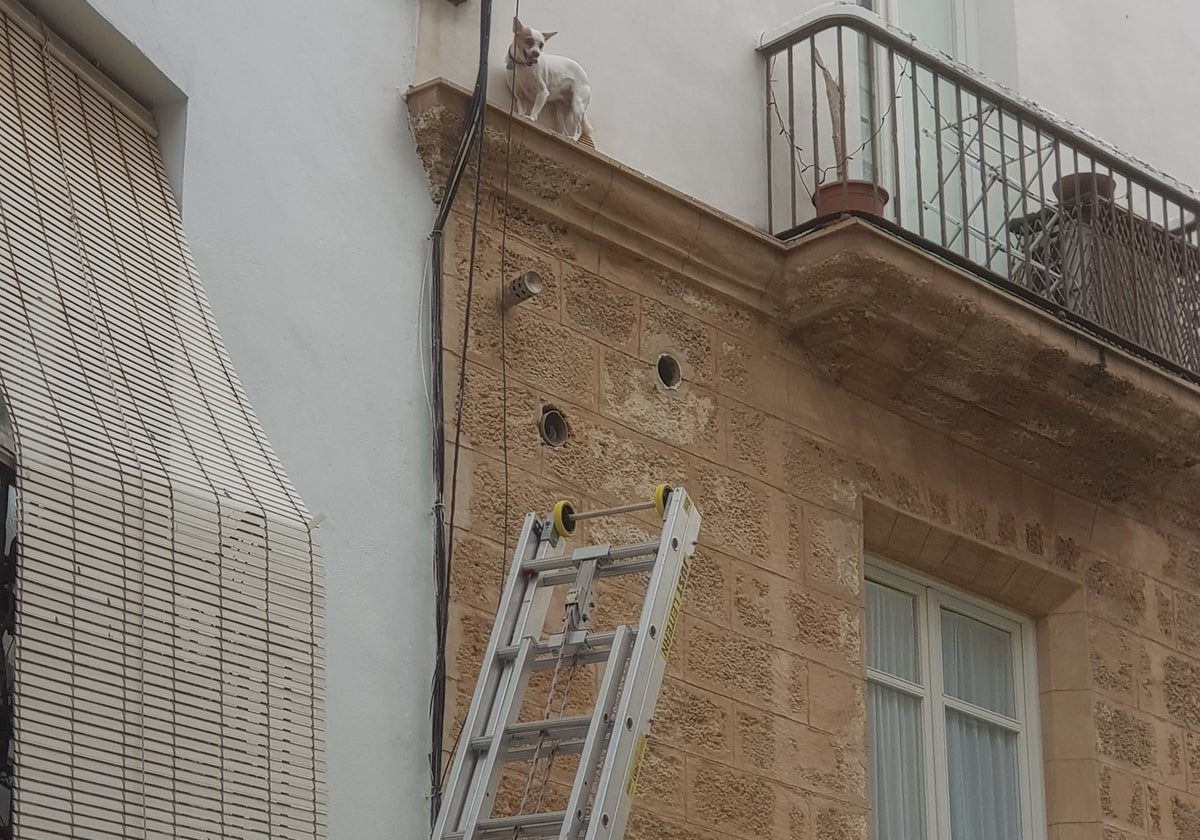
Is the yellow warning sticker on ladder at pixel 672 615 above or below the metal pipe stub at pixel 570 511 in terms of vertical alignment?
below

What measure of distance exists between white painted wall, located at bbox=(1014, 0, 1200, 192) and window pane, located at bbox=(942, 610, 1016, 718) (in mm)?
2447

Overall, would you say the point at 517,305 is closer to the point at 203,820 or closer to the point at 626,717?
the point at 626,717

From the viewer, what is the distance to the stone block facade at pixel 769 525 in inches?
283

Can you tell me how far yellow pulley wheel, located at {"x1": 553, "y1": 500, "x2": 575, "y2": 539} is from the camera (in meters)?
6.40

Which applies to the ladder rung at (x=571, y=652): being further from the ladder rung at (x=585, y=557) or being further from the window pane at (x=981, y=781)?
the window pane at (x=981, y=781)

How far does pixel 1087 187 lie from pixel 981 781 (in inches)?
95.3

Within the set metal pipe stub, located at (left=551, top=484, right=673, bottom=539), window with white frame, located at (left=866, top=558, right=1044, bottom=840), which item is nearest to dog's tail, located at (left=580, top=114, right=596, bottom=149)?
metal pipe stub, located at (left=551, top=484, right=673, bottom=539)

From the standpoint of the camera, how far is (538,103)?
749 cm

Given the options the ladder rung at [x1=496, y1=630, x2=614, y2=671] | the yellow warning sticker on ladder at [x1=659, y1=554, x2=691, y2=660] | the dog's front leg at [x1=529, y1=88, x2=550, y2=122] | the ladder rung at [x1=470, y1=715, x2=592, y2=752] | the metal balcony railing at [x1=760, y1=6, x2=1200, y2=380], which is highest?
the metal balcony railing at [x1=760, y1=6, x2=1200, y2=380]

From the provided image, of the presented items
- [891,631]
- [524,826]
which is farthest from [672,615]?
[891,631]

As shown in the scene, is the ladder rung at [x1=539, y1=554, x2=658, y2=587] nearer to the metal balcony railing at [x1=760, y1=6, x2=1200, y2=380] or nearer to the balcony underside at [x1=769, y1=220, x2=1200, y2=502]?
the balcony underside at [x1=769, y1=220, x2=1200, y2=502]

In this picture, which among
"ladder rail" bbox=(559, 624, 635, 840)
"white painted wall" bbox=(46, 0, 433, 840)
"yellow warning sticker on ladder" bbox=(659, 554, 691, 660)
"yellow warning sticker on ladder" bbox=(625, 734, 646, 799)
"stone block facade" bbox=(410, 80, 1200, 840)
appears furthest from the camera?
"stone block facade" bbox=(410, 80, 1200, 840)

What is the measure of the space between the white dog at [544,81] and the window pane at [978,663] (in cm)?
249

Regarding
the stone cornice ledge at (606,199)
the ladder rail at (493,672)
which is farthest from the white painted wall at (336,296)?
the ladder rail at (493,672)
